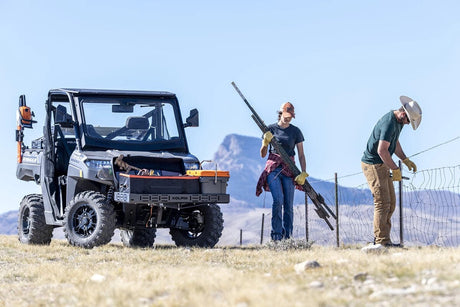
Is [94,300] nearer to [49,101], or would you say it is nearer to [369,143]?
[369,143]

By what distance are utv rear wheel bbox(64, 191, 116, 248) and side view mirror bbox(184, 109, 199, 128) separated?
2346mm

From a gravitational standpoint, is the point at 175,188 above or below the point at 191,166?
below

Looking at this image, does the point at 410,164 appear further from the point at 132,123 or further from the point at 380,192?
the point at 132,123

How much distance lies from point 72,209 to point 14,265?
6.27 ft

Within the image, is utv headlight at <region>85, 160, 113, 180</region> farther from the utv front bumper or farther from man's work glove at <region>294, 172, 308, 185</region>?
man's work glove at <region>294, 172, 308, 185</region>

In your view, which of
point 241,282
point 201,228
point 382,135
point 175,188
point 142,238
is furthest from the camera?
point 142,238

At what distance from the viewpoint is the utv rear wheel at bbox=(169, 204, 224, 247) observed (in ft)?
43.8

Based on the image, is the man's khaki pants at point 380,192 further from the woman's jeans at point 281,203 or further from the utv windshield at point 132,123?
the utv windshield at point 132,123

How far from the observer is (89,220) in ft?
41.9

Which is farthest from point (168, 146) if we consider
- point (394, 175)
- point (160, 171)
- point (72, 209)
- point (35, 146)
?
point (394, 175)

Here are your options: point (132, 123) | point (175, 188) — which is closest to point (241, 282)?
point (175, 188)

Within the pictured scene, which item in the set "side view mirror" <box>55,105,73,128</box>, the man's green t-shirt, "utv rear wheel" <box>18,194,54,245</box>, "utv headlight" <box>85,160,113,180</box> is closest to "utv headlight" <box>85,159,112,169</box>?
"utv headlight" <box>85,160,113,180</box>

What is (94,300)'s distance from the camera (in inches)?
263

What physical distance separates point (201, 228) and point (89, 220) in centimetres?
215
